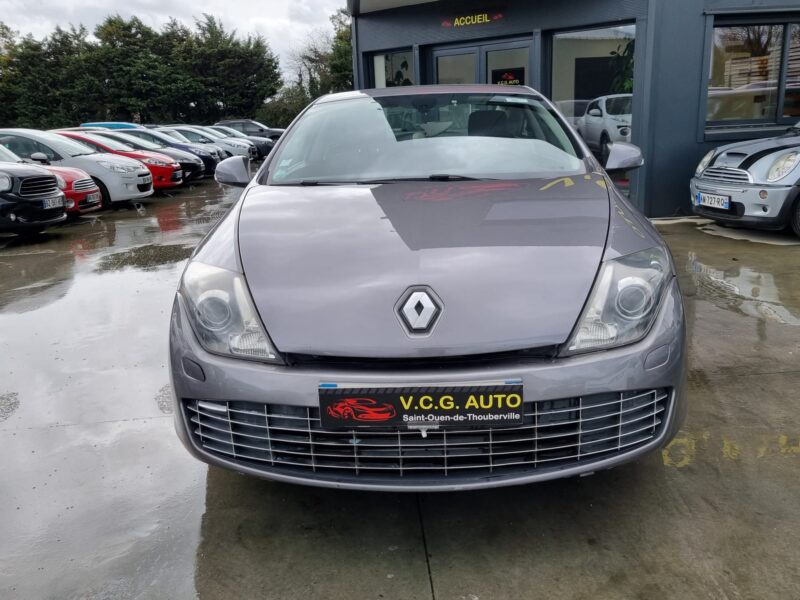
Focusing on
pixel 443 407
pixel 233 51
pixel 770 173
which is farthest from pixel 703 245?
pixel 233 51

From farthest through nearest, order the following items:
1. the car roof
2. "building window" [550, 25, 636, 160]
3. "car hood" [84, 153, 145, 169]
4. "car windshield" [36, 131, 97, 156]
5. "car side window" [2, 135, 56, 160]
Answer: "car hood" [84, 153, 145, 169], "car windshield" [36, 131, 97, 156], "car side window" [2, 135, 56, 160], "building window" [550, 25, 636, 160], the car roof

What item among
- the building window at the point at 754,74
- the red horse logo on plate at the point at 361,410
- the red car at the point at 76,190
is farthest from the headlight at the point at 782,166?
the red car at the point at 76,190

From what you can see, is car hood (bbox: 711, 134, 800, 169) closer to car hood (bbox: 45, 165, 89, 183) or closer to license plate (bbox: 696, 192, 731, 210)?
license plate (bbox: 696, 192, 731, 210)

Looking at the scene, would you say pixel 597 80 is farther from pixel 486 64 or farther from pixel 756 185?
Answer: pixel 756 185

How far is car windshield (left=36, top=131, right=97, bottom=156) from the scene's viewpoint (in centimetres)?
1050

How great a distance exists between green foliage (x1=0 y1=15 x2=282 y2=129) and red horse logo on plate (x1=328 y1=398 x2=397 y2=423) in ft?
125

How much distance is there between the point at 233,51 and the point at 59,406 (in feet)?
124

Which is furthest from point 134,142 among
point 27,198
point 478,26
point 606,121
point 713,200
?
point 713,200

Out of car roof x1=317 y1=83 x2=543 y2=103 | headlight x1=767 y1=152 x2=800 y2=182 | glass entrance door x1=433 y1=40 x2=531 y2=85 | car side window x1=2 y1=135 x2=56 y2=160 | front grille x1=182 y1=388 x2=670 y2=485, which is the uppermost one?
glass entrance door x1=433 y1=40 x2=531 y2=85

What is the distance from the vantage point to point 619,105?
9078 millimetres

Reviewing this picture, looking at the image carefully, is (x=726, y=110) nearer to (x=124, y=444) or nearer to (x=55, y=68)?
(x=124, y=444)

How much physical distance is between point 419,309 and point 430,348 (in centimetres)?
13

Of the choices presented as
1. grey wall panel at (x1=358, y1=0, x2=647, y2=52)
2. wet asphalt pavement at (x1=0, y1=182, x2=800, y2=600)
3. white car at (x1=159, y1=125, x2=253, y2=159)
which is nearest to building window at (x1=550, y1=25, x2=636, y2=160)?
grey wall panel at (x1=358, y1=0, x2=647, y2=52)

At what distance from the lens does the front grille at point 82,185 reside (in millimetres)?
9195
